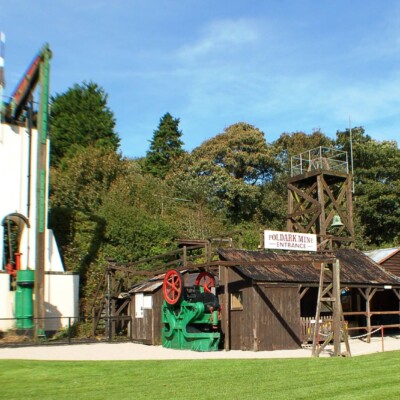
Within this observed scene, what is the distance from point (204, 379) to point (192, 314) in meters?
7.86

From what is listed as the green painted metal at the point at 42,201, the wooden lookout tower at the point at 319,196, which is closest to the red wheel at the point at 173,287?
the green painted metal at the point at 42,201

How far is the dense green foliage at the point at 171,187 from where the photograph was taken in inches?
1243

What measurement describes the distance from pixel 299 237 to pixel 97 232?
1233cm

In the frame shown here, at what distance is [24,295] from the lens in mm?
22297

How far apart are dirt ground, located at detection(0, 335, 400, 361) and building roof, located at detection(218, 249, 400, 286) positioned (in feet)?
8.89

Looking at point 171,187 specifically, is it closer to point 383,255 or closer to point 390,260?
point 383,255

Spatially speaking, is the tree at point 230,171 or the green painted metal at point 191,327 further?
the tree at point 230,171

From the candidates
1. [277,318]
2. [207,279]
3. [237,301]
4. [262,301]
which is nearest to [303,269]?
[277,318]

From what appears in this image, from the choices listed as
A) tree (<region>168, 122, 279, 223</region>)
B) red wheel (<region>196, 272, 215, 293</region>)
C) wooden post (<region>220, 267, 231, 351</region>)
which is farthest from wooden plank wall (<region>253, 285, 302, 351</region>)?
tree (<region>168, 122, 279, 223</region>)

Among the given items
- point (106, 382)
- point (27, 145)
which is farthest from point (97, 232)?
point (106, 382)

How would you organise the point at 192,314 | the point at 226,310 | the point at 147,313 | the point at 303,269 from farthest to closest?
the point at 147,313 < the point at 303,269 < the point at 226,310 < the point at 192,314

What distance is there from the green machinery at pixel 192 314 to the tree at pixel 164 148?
3083 cm

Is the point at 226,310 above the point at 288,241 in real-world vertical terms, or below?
below

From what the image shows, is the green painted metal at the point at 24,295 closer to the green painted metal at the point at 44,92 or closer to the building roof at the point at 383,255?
the green painted metal at the point at 44,92
